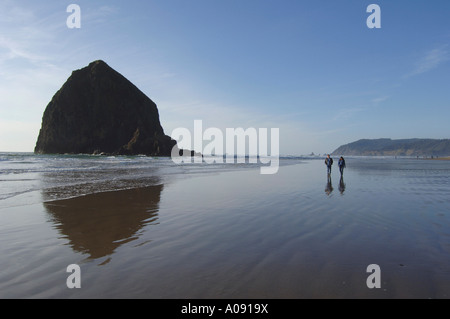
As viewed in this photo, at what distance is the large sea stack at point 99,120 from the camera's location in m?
98.5

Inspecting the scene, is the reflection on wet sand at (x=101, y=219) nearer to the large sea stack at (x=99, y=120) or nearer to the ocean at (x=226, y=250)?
the ocean at (x=226, y=250)

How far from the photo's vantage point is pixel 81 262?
14.6 feet

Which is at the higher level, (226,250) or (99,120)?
(99,120)

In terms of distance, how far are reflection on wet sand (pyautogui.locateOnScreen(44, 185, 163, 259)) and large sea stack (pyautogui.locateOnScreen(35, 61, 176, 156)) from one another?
8615 centimetres

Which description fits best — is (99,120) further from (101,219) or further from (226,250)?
(226,250)

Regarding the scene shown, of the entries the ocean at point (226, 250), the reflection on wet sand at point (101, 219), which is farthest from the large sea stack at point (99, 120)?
the ocean at point (226, 250)

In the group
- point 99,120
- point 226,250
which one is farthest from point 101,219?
point 99,120

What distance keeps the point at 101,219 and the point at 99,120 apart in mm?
109780

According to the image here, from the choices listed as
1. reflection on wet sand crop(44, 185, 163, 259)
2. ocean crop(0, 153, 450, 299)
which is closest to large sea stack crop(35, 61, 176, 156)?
reflection on wet sand crop(44, 185, 163, 259)

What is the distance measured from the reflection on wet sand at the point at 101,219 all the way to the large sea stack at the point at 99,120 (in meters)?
86.2

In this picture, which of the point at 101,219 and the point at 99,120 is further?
the point at 99,120

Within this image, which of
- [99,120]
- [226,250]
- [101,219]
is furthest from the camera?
[99,120]

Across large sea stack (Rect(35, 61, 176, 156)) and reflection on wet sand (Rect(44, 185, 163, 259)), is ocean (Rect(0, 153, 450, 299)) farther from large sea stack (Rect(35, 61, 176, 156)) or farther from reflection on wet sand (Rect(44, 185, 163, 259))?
large sea stack (Rect(35, 61, 176, 156))

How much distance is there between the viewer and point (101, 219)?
25.0 feet
